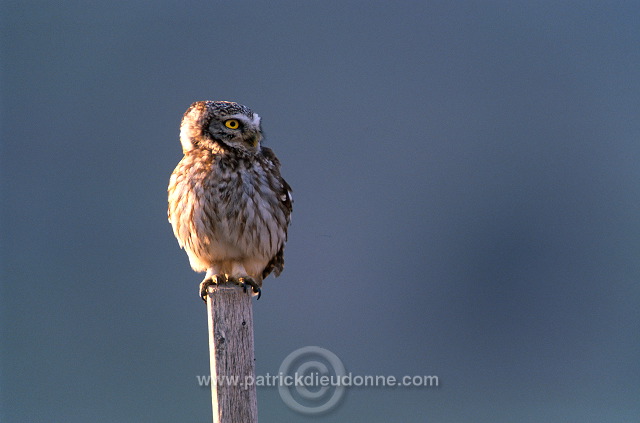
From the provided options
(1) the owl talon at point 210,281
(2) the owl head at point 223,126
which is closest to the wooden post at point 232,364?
(1) the owl talon at point 210,281

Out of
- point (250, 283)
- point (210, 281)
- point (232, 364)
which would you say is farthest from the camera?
point (210, 281)

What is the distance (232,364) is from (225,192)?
41.7 inches

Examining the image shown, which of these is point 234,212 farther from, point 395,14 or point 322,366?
point 395,14

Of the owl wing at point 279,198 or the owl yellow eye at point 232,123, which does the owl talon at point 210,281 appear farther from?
the owl yellow eye at point 232,123

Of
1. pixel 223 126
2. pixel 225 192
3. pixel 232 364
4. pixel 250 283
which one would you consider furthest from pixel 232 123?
pixel 232 364

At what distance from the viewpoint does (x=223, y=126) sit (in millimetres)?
4973

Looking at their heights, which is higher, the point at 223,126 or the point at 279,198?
the point at 223,126

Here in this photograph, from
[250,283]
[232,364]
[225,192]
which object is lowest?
[232,364]

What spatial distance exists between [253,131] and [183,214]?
1.91ft

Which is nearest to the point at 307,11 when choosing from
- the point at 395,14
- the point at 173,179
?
the point at 395,14

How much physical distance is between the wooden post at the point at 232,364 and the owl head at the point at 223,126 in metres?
1.01

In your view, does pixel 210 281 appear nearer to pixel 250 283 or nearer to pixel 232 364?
pixel 250 283

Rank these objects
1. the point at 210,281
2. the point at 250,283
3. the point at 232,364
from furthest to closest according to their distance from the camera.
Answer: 1. the point at 210,281
2. the point at 250,283
3. the point at 232,364

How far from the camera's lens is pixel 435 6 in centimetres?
7100
